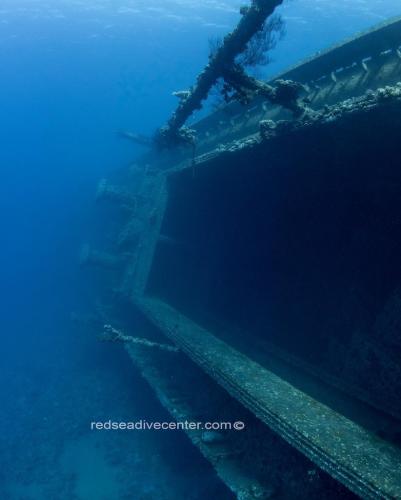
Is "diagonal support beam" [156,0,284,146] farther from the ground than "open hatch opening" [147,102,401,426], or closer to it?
farther from the ground

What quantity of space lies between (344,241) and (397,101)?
256cm

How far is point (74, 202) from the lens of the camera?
3391 cm

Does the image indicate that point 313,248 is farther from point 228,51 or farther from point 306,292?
point 228,51

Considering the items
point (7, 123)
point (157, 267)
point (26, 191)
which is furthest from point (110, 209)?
point (7, 123)

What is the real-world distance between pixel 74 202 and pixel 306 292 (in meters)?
31.7

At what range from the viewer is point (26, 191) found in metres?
62.1

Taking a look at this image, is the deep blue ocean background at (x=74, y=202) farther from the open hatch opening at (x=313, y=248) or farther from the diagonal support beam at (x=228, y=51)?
the diagonal support beam at (x=228, y=51)

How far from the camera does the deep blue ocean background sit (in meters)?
9.00

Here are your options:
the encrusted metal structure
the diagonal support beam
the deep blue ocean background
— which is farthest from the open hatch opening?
the deep blue ocean background

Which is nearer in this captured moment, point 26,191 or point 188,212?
point 188,212

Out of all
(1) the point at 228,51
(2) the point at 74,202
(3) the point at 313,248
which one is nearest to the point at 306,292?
(3) the point at 313,248

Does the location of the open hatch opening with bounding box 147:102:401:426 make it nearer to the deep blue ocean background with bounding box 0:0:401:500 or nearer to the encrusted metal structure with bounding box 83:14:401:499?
Result: the encrusted metal structure with bounding box 83:14:401:499

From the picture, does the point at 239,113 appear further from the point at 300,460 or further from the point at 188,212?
the point at 300,460

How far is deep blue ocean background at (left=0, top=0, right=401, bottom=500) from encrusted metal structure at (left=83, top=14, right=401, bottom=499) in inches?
125
